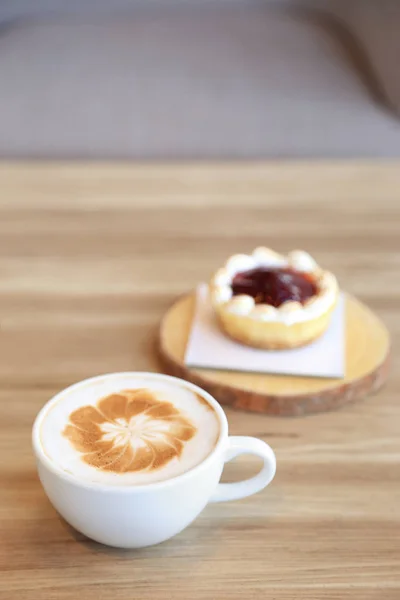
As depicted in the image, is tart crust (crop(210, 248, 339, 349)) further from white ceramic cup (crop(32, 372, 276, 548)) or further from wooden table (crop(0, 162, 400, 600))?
white ceramic cup (crop(32, 372, 276, 548))

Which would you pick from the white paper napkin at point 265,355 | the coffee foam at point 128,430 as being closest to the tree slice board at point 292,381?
the white paper napkin at point 265,355

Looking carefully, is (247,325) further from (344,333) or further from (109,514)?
(109,514)

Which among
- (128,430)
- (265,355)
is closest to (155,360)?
(265,355)

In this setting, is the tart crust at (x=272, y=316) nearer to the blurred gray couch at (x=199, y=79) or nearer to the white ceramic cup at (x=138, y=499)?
the white ceramic cup at (x=138, y=499)

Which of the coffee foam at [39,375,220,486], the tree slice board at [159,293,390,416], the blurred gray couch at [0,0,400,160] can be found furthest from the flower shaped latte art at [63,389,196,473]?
the blurred gray couch at [0,0,400,160]

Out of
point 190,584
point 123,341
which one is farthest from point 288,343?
point 190,584
